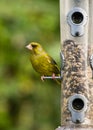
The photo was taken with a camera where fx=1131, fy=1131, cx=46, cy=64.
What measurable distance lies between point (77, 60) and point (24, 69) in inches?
161

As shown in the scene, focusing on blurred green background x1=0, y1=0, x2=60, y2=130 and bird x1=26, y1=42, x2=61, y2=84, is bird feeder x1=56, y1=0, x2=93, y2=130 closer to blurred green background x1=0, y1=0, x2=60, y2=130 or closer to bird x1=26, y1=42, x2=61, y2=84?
bird x1=26, y1=42, x2=61, y2=84

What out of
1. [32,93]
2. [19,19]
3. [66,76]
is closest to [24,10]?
[19,19]

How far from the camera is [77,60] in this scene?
9.74m

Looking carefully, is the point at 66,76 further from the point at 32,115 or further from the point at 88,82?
the point at 32,115

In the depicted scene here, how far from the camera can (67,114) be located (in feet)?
31.9

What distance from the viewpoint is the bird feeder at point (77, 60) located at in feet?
31.7

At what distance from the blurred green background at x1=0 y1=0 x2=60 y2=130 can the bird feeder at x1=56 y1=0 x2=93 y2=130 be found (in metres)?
3.81

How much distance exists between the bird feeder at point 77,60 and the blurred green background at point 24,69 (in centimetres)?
381

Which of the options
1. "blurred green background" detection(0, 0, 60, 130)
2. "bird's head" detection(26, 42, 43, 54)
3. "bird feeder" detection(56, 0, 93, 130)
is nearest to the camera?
"bird feeder" detection(56, 0, 93, 130)

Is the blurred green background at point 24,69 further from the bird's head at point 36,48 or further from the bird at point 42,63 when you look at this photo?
the bird's head at point 36,48

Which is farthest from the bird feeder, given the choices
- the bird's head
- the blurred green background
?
the blurred green background

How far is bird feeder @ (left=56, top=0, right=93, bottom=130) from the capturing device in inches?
380

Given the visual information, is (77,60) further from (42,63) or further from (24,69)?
(24,69)

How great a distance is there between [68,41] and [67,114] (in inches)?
24.9
